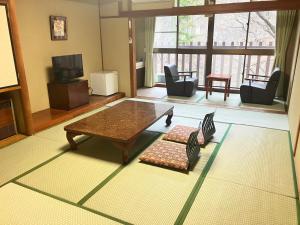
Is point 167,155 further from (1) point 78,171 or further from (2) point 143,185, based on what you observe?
(1) point 78,171

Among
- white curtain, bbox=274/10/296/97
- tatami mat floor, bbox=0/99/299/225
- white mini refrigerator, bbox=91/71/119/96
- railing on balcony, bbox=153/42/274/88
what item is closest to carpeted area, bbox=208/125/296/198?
tatami mat floor, bbox=0/99/299/225

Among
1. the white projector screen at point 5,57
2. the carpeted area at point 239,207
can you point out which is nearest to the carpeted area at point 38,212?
the carpeted area at point 239,207

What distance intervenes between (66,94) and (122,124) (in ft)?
6.03

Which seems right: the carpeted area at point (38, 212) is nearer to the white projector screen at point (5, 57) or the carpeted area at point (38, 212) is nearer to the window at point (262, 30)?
the white projector screen at point (5, 57)

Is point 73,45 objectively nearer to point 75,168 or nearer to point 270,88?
point 75,168

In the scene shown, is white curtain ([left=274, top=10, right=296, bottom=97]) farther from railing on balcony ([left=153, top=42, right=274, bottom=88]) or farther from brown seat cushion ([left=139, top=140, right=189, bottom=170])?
brown seat cushion ([left=139, top=140, right=189, bottom=170])

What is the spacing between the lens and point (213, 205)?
7.18 feet

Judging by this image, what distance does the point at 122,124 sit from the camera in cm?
325

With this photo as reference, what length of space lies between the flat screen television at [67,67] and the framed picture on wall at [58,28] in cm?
44

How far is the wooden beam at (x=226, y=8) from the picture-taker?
13.6 feet

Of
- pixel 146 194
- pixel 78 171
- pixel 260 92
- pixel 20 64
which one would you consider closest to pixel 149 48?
pixel 260 92

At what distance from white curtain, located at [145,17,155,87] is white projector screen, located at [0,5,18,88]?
12.8 feet

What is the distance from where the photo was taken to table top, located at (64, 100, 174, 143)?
2.94 m

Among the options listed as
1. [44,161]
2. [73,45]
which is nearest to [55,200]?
[44,161]
